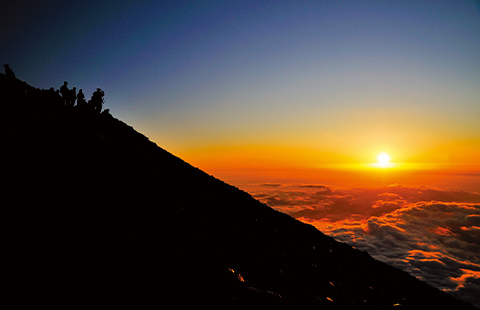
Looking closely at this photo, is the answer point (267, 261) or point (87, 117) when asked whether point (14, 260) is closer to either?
point (267, 261)

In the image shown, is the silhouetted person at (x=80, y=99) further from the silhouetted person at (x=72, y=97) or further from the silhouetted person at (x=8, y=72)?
the silhouetted person at (x=8, y=72)

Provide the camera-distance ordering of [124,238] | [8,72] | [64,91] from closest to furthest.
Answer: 1. [124,238]
2. [8,72]
3. [64,91]

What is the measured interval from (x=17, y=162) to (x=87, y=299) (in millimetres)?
8055

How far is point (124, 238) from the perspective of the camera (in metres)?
7.05

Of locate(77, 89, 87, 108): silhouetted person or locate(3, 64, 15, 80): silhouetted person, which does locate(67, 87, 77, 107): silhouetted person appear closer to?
locate(77, 89, 87, 108): silhouetted person

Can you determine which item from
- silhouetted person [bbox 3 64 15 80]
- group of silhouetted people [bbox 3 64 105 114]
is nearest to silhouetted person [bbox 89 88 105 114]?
group of silhouetted people [bbox 3 64 105 114]

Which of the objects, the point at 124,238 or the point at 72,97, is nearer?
the point at 124,238

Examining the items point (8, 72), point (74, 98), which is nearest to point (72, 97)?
point (74, 98)

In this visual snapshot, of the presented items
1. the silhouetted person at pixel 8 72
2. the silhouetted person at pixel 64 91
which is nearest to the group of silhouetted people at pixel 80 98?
the silhouetted person at pixel 64 91

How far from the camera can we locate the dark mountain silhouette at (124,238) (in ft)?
16.9

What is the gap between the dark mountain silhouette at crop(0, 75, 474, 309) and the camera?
5.16 meters

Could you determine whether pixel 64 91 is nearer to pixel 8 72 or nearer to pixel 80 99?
pixel 80 99

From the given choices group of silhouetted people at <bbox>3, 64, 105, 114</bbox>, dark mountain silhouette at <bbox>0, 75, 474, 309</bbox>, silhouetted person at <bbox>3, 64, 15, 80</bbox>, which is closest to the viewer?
dark mountain silhouette at <bbox>0, 75, 474, 309</bbox>

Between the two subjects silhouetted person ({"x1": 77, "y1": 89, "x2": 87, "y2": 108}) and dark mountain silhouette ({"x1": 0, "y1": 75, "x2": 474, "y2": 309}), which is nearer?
dark mountain silhouette ({"x1": 0, "y1": 75, "x2": 474, "y2": 309})
